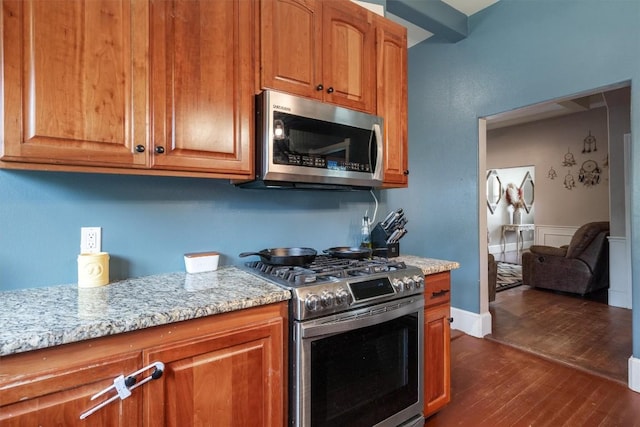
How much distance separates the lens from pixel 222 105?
152 cm

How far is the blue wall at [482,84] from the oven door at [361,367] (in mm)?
1732

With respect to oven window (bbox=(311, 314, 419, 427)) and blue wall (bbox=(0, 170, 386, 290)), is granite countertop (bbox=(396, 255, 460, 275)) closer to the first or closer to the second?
oven window (bbox=(311, 314, 419, 427))

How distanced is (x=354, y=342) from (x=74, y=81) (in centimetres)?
150

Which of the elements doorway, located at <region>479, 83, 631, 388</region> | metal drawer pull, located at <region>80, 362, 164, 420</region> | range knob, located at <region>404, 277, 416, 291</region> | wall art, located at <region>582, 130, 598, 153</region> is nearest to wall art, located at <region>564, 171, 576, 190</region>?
doorway, located at <region>479, 83, 631, 388</region>

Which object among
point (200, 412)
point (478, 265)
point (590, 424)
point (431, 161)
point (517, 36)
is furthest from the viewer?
point (431, 161)

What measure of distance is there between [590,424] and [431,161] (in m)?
2.51

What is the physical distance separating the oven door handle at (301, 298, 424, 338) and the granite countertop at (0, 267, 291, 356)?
0.17 m

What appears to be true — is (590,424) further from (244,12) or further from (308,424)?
(244,12)

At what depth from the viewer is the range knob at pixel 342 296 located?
138 cm

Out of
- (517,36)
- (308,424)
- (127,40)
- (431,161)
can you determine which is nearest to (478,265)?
(431,161)

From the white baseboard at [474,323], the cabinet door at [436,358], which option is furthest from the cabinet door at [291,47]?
the white baseboard at [474,323]

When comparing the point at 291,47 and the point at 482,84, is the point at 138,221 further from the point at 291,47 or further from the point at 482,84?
the point at 482,84

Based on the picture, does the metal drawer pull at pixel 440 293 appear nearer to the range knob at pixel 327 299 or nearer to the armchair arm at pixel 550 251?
the range knob at pixel 327 299

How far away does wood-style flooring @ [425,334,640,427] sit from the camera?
1.92 meters
